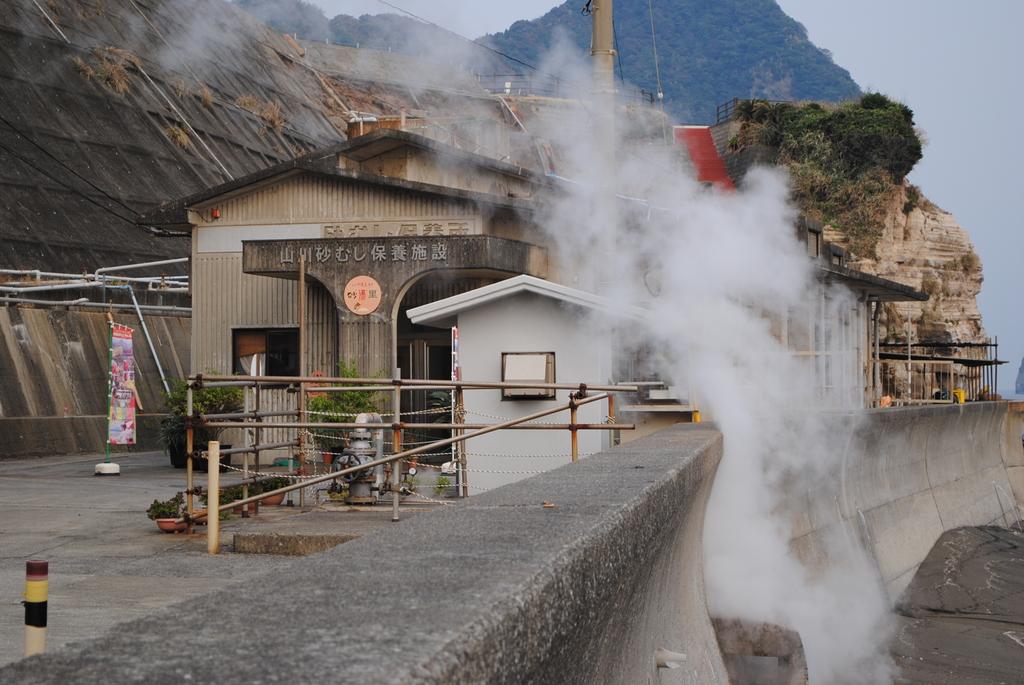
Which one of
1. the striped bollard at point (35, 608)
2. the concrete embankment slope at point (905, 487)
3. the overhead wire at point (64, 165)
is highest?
the overhead wire at point (64, 165)

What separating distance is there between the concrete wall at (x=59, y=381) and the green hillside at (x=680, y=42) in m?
12.4

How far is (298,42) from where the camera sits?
240 ft

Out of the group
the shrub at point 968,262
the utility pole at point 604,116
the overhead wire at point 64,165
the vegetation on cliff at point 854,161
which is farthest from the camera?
the shrub at point 968,262

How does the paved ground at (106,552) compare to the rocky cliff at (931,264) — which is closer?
the paved ground at (106,552)

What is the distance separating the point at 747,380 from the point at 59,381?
1907 cm

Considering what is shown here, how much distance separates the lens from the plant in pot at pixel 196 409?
68.8 feet

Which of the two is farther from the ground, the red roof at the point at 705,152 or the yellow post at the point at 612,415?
the red roof at the point at 705,152

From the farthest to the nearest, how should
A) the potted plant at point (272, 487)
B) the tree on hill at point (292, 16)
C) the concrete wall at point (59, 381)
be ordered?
the tree on hill at point (292, 16) < the concrete wall at point (59, 381) < the potted plant at point (272, 487)

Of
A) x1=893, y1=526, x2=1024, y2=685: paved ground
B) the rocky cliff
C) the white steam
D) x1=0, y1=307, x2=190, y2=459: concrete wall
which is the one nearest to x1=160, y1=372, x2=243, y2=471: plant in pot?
x1=0, y1=307, x2=190, y2=459: concrete wall

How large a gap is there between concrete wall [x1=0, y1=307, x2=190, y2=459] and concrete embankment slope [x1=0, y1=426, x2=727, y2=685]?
22732 mm

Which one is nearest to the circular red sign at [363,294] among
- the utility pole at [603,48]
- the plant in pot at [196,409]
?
the plant in pot at [196,409]

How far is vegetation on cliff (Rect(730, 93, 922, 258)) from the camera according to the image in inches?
2245

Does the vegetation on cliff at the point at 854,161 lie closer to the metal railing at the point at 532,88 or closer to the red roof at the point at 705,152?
the red roof at the point at 705,152

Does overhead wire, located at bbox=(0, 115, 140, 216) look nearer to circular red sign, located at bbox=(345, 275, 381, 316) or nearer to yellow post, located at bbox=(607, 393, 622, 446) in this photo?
circular red sign, located at bbox=(345, 275, 381, 316)
